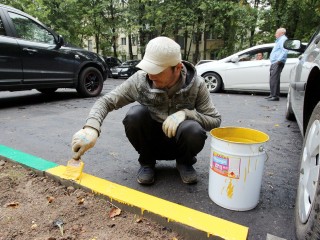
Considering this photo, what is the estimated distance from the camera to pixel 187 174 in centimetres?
222

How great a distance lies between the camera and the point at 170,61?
1.80m

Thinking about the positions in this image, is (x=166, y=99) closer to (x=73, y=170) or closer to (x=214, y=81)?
(x=73, y=170)

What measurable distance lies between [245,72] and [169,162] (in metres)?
5.96

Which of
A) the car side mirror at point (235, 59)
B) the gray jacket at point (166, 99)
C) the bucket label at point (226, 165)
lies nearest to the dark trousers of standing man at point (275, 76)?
the car side mirror at point (235, 59)

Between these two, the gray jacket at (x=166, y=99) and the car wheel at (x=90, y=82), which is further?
the car wheel at (x=90, y=82)

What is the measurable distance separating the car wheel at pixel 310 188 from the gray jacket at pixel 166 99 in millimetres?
696

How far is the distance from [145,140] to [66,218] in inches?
31.0

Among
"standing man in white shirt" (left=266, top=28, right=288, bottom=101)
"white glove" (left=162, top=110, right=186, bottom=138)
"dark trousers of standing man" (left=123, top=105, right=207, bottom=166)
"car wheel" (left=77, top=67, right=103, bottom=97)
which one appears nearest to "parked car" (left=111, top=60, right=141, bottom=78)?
"car wheel" (left=77, top=67, right=103, bottom=97)

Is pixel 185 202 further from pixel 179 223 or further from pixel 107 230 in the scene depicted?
pixel 107 230

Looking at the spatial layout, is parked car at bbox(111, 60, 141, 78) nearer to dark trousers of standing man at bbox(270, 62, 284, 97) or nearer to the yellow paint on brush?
dark trousers of standing man at bbox(270, 62, 284, 97)

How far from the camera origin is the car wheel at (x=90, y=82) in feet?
20.7

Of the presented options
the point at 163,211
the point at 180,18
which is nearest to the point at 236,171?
the point at 163,211

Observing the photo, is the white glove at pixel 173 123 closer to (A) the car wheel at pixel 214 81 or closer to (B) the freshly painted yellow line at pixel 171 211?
(B) the freshly painted yellow line at pixel 171 211

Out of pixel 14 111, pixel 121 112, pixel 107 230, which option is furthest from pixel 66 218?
pixel 14 111
